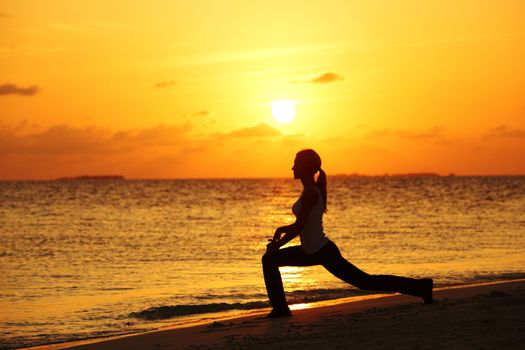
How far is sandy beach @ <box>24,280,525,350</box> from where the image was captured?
7.55 meters

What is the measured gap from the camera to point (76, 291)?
1675cm

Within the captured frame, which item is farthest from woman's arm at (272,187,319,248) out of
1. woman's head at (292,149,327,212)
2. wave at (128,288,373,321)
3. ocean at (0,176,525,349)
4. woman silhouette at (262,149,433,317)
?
wave at (128,288,373,321)

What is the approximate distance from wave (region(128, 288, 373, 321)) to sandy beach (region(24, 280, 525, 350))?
247cm

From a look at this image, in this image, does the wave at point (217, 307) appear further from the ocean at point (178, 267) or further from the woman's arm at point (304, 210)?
the woman's arm at point (304, 210)

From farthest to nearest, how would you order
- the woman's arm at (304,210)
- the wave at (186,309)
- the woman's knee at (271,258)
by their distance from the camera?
the wave at (186,309)
the woman's knee at (271,258)
the woman's arm at (304,210)

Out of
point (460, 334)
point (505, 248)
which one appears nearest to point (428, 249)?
point (505, 248)

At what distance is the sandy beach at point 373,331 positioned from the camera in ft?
24.8

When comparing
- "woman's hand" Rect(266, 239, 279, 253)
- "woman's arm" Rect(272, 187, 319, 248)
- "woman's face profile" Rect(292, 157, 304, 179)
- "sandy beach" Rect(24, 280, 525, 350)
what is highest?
"woman's face profile" Rect(292, 157, 304, 179)

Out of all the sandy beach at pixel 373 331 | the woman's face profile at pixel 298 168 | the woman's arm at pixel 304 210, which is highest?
the woman's face profile at pixel 298 168

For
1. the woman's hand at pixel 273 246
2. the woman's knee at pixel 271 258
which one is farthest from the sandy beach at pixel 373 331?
the woman's hand at pixel 273 246

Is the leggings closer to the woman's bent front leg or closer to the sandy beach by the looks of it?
the woman's bent front leg

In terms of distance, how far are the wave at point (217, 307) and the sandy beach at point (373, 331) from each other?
2472mm

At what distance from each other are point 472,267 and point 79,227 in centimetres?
2438

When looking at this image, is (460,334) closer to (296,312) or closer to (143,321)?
(296,312)
